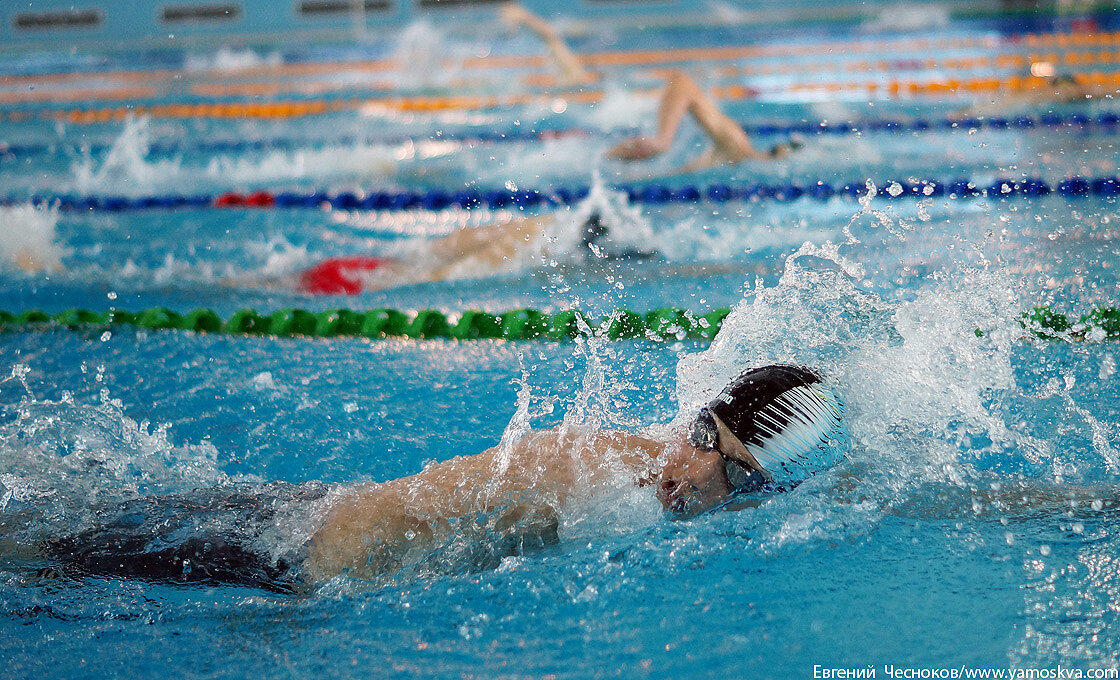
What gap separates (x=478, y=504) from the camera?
163 cm

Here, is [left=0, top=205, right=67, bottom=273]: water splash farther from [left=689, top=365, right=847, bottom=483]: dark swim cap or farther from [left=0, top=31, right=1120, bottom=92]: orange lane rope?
[left=0, top=31, right=1120, bottom=92]: orange lane rope

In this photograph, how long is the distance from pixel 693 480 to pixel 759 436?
0.12 metres

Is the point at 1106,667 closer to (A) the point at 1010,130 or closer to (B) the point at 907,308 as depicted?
(B) the point at 907,308

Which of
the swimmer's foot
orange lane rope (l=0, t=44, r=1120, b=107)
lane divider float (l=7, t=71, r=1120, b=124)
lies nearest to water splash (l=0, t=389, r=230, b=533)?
the swimmer's foot

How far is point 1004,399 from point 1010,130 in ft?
10.4

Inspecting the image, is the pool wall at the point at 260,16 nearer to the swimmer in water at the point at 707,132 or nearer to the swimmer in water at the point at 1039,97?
the swimmer in water at the point at 1039,97

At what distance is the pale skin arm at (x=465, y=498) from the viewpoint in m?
1.59

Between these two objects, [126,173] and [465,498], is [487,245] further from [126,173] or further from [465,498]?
[126,173]

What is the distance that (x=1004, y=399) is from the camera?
2.29 meters

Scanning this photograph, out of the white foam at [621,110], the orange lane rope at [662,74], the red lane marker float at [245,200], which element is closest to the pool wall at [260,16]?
the orange lane rope at [662,74]


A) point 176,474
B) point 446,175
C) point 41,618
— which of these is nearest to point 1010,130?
point 446,175

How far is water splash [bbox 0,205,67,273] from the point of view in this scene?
141 inches

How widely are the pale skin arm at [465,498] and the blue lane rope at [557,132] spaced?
4008 millimetres

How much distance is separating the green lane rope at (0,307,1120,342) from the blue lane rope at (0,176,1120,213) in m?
1.21
